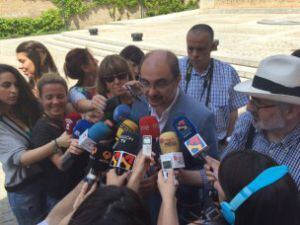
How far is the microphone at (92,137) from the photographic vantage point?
2.29 m

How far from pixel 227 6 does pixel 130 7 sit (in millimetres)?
7340

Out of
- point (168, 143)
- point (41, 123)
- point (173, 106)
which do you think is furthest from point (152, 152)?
point (41, 123)

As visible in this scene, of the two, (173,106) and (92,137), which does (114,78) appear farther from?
(92,137)

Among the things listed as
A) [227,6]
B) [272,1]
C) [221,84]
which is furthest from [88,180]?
[227,6]

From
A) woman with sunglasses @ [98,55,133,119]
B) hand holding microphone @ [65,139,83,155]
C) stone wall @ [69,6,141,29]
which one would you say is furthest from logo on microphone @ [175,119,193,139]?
stone wall @ [69,6,141,29]

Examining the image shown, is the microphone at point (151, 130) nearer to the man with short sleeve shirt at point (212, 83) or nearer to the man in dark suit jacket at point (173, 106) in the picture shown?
the man in dark suit jacket at point (173, 106)

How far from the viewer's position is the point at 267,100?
7.33 ft

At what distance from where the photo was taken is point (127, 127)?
2285 mm

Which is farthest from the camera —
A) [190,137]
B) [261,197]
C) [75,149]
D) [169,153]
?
[75,149]

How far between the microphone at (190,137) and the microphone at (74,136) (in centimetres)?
67

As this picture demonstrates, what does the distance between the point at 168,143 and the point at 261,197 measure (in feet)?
2.15

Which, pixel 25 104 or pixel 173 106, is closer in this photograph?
pixel 173 106

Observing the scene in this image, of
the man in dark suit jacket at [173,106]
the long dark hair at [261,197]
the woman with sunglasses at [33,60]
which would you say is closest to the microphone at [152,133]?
the man in dark suit jacket at [173,106]

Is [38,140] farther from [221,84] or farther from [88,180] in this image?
[221,84]
